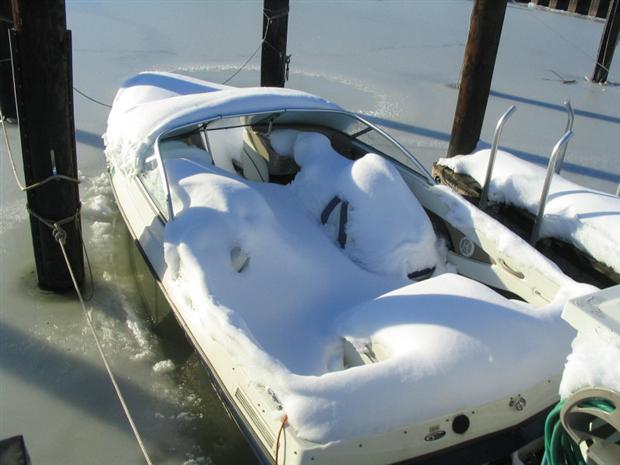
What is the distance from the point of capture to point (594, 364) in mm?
1752

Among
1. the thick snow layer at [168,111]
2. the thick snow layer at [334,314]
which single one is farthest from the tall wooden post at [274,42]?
the thick snow layer at [334,314]

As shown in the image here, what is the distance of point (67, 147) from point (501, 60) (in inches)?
336

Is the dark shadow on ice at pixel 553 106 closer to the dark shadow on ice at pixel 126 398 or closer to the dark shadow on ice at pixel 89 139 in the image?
the dark shadow on ice at pixel 89 139

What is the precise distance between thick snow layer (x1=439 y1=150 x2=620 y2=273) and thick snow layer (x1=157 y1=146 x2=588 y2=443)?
1138mm

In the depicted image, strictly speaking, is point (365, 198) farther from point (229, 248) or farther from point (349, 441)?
point (349, 441)

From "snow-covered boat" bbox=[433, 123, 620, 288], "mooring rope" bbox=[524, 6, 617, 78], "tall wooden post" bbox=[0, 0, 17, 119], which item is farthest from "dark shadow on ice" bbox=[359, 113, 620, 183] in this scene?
"tall wooden post" bbox=[0, 0, 17, 119]

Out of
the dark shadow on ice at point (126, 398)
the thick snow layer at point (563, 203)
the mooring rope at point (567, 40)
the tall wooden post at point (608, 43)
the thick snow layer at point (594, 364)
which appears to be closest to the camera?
the thick snow layer at point (594, 364)

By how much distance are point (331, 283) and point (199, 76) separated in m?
5.59

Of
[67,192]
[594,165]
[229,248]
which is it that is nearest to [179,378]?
[229,248]

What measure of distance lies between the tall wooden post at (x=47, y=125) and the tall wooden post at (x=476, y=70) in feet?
11.8

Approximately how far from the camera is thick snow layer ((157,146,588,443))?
2.50m

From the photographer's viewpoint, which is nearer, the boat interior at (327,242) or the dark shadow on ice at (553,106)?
the boat interior at (327,242)

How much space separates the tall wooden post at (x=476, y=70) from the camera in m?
5.58

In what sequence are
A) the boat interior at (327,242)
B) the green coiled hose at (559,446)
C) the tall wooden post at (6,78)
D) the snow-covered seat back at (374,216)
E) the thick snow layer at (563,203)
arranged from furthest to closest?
the tall wooden post at (6,78), the thick snow layer at (563,203), the snow-covered seat back at (374,216), the boat interior at (327,242), the green coiled hose at (559,446)
